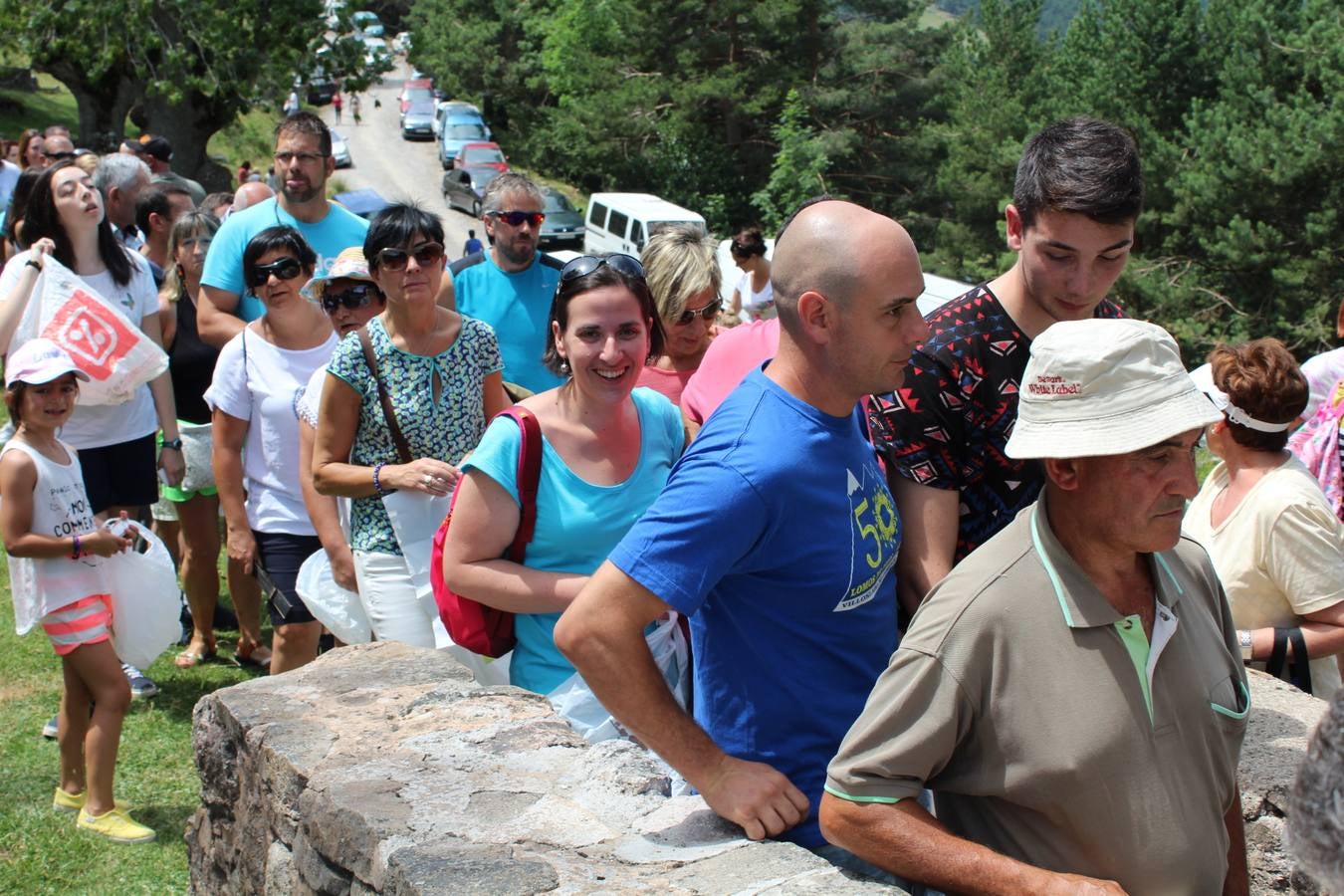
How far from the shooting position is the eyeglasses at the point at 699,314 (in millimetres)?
4484

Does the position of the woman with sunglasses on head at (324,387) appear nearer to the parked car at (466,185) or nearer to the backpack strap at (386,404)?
the backpack strap at (386,404)

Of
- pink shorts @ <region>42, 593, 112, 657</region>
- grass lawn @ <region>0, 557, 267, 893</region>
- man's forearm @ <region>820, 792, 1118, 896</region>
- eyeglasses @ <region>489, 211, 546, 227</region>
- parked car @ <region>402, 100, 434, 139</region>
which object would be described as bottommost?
grass lawn @ <region>0, 557, 267, 893</region>

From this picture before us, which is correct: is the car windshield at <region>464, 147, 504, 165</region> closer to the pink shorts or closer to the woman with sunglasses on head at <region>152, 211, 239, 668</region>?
the woman with sunglasses on head at <region>152, 211, 239, 668</region>

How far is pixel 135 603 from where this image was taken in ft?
16.0

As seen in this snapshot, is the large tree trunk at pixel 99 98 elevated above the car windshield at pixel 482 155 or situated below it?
above

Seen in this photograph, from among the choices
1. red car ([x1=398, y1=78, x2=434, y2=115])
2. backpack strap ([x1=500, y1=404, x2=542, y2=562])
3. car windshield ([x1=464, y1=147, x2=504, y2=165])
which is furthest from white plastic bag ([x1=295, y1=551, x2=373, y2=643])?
red car ([x1=398, y1=78, x2=434, y2=115])

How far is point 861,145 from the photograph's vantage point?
3672 centimetres

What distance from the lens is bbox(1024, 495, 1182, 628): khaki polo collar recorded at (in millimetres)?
2039

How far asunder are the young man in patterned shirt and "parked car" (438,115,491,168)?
4193cm

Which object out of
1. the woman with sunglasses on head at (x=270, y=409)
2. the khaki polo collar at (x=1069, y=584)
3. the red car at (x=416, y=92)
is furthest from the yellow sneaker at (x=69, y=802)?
the red car at (x=416, y=92)

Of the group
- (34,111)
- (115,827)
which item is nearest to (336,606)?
(115,827)

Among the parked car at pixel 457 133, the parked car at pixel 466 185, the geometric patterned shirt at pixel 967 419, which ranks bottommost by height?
the geometric patterned shirt at pixel 967 419

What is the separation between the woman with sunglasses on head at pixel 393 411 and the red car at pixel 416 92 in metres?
51.2

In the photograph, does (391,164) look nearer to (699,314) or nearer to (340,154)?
(340,154)
